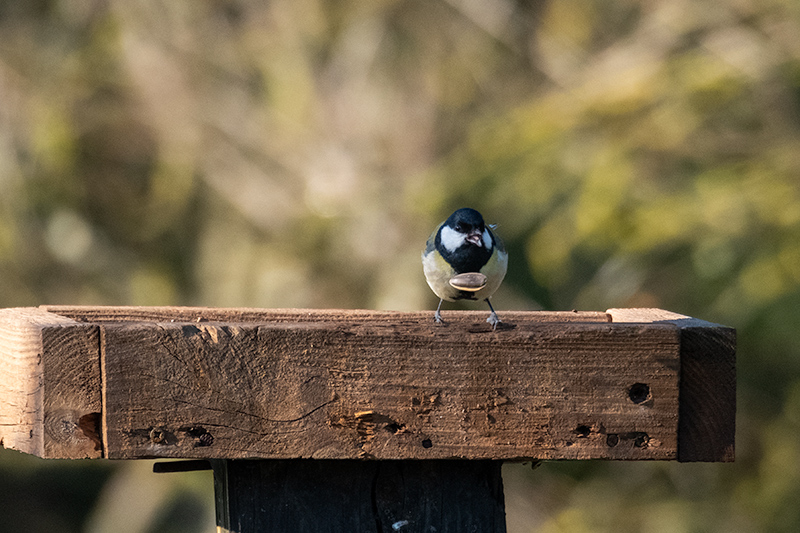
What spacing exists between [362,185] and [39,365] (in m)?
3.69

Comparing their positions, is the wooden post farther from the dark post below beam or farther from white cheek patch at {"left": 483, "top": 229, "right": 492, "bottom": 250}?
white cheek patch at {"left": 483, "top": 229, "right": 492, "bottom": 250}

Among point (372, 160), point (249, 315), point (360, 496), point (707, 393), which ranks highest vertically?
point (372, 160)

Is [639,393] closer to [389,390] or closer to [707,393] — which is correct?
[707,393]

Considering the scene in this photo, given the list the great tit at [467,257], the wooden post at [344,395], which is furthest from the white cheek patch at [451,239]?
the wooden post at [344,395]

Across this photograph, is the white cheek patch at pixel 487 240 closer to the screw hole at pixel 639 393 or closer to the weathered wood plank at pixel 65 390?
the screw hole at pixel 639 393

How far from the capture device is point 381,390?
1.38 meters

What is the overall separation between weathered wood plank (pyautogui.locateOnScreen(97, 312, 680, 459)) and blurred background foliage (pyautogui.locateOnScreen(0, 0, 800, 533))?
1770mm

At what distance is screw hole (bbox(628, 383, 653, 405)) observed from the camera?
1412mm

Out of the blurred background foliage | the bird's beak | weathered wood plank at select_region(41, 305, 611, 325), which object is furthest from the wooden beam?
the blurred background foliage

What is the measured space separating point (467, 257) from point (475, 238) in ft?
0.14

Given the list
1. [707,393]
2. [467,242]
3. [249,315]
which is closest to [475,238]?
[467,242]

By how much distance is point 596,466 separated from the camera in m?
4.28

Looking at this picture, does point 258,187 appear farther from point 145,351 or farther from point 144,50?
point 145,351

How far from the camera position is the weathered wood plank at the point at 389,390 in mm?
1348
